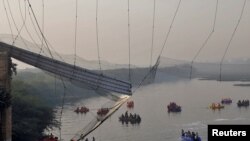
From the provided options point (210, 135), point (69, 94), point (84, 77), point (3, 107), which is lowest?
point (210, 135)

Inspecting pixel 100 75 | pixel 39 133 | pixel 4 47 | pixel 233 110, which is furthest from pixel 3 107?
pixel 233 110

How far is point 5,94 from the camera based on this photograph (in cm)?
1516

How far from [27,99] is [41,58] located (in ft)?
36.3

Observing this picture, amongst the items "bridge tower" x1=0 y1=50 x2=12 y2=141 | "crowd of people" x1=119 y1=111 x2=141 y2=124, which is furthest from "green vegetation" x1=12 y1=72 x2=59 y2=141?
"crowd of people" x1=119 y1=111 x2=141 y2=124

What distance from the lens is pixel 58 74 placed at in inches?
648

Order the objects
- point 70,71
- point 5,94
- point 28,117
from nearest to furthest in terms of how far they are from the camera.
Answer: point 5,94 → point 70,71 → point 28,117

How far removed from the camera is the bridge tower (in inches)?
594

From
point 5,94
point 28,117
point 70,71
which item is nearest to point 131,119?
point 28,117

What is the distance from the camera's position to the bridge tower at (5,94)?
15.1 metres

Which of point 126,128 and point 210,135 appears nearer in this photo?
point 210,135

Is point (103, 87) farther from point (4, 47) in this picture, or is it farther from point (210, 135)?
point (210, 135)

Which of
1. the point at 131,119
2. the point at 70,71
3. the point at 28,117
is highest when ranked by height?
the point at 70,71

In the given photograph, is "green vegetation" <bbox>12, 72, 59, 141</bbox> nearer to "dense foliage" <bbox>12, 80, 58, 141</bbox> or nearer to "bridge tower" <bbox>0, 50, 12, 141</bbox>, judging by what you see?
"dense foliage" <bbox>12, 80, 58, 141</bbox>

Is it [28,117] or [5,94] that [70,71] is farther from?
[28,117]
